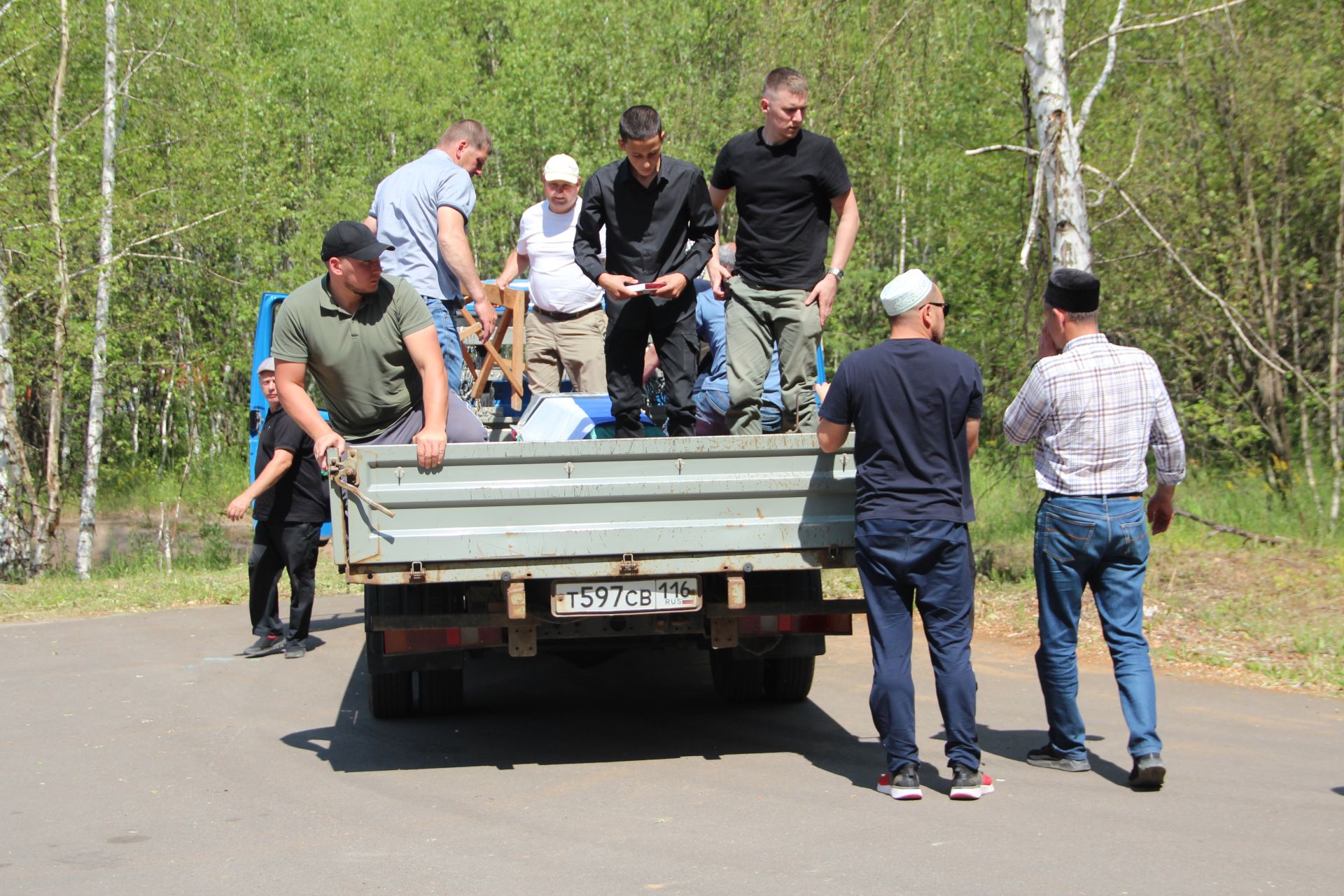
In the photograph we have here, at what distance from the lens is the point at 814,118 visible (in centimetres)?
1190

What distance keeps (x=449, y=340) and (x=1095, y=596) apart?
391cm

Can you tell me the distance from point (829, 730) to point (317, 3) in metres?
29.0

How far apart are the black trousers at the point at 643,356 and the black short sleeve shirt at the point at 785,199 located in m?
0.44

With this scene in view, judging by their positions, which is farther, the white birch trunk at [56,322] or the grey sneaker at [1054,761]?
the white birch trunk at [56,322]

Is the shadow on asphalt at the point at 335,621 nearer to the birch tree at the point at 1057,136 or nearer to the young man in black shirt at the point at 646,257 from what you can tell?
the young man in black shirt at the point at 646,257

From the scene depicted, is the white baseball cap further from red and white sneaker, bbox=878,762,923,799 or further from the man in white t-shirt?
red and white sneaker, bbox=878,762,923,799

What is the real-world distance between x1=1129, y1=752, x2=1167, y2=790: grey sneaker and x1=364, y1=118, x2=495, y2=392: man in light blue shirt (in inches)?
163

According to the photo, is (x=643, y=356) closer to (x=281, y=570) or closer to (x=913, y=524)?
(x=913, y=524)

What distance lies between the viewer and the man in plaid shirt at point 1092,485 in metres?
5.14

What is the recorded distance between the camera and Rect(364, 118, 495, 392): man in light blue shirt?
24.4 ft

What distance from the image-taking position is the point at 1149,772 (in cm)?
498

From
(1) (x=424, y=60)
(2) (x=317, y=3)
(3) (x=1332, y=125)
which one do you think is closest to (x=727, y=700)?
(3) (x=1332, y=125)

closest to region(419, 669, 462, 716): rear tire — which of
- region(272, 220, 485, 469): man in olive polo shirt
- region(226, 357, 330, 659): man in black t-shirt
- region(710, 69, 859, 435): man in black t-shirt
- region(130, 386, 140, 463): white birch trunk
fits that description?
region(272, 220, 485, 469): man in olive polo shirt

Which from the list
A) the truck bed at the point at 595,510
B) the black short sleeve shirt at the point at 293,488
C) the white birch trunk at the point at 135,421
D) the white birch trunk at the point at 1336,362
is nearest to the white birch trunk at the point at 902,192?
the white birch trunk at the point at 1336,362
